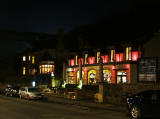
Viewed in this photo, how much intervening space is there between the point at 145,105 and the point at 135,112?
35.5 inches

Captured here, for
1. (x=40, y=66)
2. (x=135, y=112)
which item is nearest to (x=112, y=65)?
(x=135, y=112)

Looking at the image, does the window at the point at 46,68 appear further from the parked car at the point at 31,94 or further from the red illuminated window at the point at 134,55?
the red illuminated window at the point at 134,55

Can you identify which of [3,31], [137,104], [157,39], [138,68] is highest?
[3,31]

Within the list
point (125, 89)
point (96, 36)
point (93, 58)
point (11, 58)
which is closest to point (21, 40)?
point (11, 58)

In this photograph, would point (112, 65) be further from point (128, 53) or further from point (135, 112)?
point (135, 112)

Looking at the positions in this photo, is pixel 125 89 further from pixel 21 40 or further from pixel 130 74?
pixel 21 40

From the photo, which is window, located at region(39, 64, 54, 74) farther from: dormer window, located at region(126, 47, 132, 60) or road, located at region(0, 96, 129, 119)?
road, located at region(0, 96, 129, 119)

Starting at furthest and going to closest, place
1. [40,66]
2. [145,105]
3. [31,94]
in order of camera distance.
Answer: [40,66] → [31,94] → [145,105]

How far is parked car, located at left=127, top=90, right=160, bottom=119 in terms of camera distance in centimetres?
1352

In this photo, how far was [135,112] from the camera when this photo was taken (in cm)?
1463

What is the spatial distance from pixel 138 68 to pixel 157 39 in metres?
3.91

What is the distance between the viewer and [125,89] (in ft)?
78.2

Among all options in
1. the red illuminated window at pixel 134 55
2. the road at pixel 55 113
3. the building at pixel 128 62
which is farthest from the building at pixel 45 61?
the road at pixel 55 113

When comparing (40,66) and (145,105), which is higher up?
(40,66)
